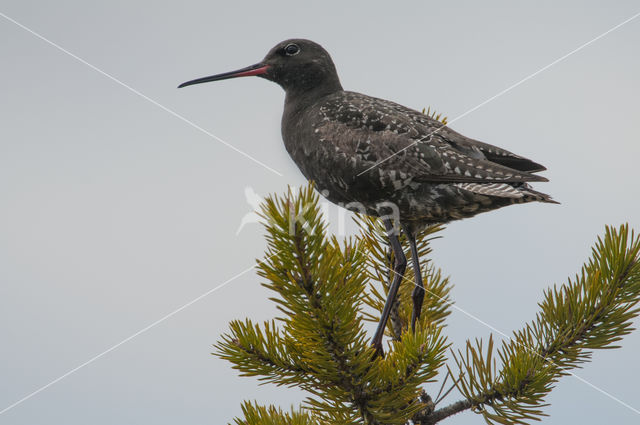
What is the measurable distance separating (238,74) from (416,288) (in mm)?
2212

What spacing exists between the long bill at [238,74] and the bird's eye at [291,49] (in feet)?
0.60

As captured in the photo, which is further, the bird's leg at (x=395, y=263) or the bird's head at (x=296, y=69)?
the bird's head at (x=296, y=69)

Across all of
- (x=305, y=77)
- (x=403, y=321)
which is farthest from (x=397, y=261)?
(x=305, y=77)

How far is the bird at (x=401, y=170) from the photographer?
337cm

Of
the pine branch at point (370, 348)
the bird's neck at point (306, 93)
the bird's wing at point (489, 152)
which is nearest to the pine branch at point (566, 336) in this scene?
the pine branch at point (370, 348)

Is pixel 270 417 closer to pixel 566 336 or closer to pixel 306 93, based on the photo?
pixel 566 336

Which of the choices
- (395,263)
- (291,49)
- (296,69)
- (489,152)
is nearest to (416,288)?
(395,263)

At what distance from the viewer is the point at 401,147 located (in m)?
3.55

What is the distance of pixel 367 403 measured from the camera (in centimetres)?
257

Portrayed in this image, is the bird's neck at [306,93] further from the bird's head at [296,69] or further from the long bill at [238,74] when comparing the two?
the long bill at [238,74]

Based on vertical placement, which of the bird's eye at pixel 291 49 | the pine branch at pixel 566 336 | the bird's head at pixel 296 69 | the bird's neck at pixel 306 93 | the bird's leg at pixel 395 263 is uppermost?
the bird's eye at pixel 291 49

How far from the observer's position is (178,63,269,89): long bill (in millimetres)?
4480

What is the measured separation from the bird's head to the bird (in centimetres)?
52

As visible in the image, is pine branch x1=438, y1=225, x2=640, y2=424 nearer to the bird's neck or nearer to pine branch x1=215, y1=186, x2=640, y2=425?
pine branch x1=215, y1=186, x2=640, y2=425
